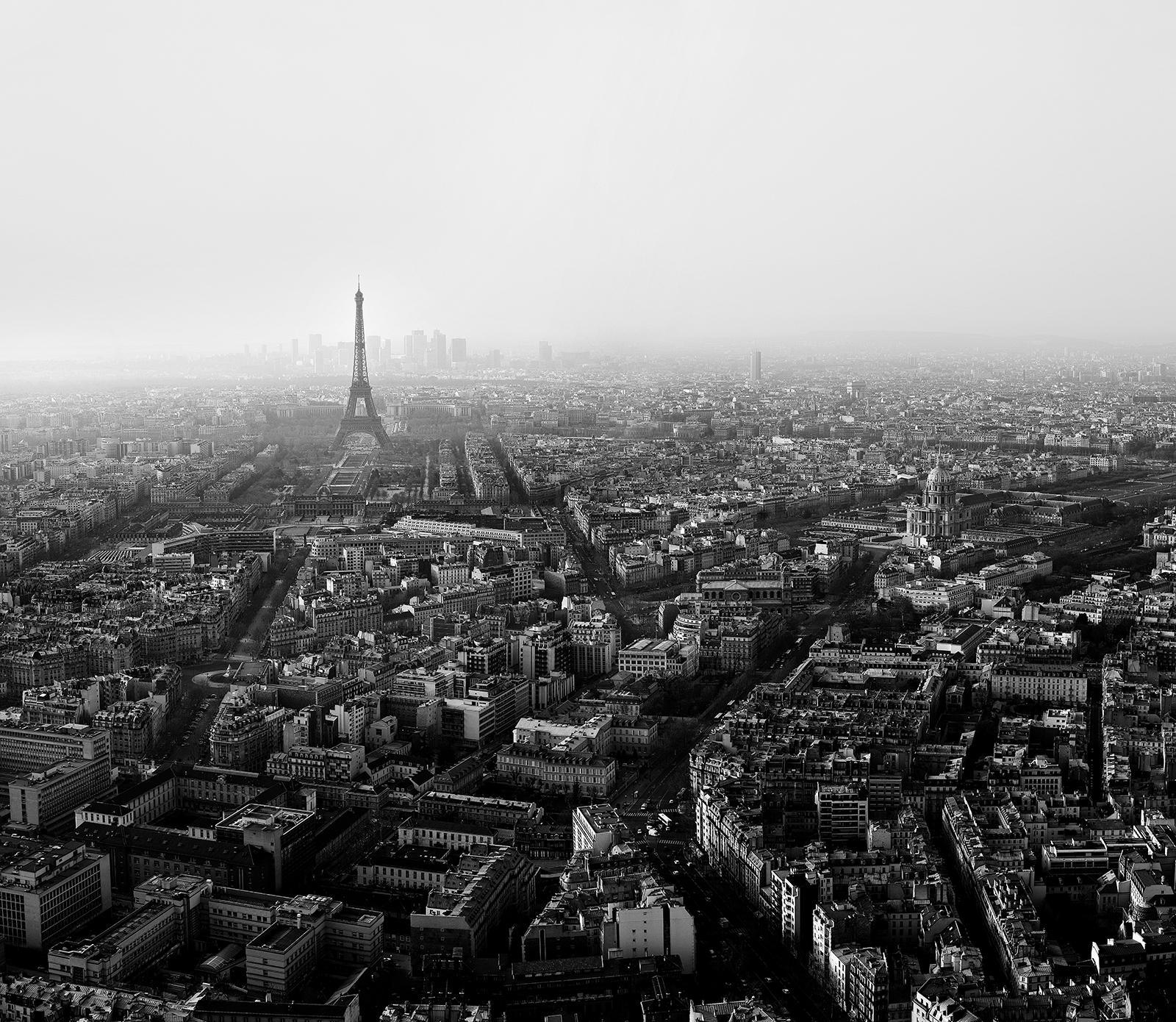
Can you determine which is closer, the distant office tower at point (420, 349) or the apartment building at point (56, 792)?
the apartment building at point (56, 792)

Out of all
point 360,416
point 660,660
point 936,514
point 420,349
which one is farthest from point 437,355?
point 660,660

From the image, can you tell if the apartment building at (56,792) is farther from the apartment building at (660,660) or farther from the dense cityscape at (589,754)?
the apartment building at (660,660)

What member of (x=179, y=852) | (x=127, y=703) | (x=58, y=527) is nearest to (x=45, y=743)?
(x=127, y=703)

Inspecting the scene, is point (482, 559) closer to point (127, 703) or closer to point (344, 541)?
point (344, 541)

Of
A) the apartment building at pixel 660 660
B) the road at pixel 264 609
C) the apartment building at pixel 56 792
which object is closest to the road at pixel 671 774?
the apartment building at pixel 660 660

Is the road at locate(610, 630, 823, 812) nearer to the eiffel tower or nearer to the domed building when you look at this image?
the domed building

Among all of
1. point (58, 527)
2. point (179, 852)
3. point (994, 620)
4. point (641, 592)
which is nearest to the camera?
point (179, 852)
